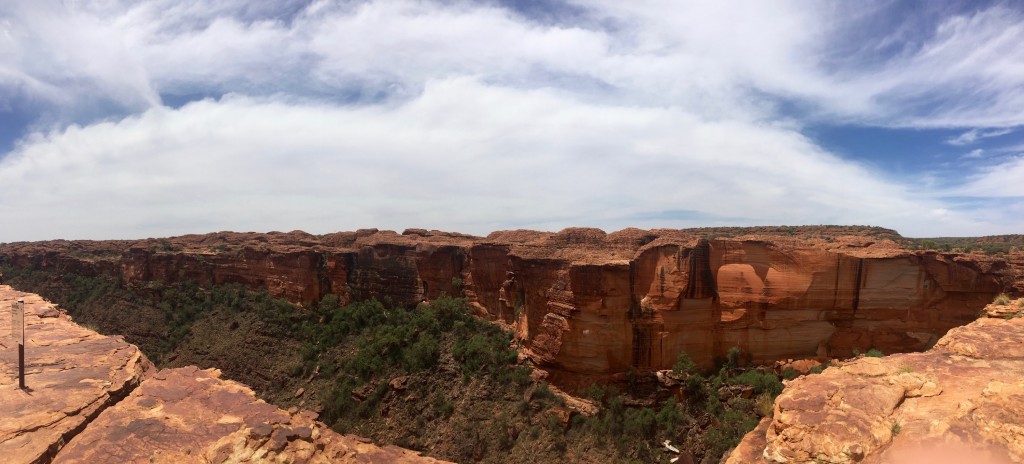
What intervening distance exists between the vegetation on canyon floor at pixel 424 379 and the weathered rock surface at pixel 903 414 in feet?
27.9

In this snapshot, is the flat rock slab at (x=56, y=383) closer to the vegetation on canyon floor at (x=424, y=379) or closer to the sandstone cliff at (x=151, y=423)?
the sandstone cliff at (x=151, y=423)

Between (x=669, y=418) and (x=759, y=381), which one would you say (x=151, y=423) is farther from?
(x=759, y=381)

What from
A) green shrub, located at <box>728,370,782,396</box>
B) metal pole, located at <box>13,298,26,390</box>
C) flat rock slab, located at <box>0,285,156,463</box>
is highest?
metal pole, located at <box>13,298,26,390</box>

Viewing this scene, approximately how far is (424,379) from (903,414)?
26799 mm

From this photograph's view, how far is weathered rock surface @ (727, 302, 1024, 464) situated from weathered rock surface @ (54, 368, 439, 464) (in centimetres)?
491

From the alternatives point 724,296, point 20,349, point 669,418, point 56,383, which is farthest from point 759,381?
point 20,349

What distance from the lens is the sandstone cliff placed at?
6.14 m

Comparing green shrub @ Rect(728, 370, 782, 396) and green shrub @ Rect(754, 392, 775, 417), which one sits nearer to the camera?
green shrub @ Rect(754, 392, 775, 417)

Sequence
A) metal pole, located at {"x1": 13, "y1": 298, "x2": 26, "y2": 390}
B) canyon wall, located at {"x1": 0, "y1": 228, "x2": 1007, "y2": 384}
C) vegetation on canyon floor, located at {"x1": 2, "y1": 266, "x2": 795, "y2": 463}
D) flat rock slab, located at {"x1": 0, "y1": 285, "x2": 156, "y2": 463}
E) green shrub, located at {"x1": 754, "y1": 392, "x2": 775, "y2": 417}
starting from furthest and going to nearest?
1. canyon wall, located at {"x1": 0, "y1": 228, "x2": 1007, "y2": 384}
2. vegetation on canyon floor, located at {"x1": 2, "y1": 266, "x2": 795, "y2": 463}
3. green shrub, located at {"x1": 754, "y1": 392, "x2": 775, "y2": 417}
4. metal pole, located at {"x1": 13, "y1": 298, "x2": 26, "y2": 390}
5. flat rock slab, located at {"x1": 0, "y1": 285, "x2": 156, "y2": 463}

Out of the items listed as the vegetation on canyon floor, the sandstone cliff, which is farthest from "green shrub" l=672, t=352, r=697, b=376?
the sandstone cliff

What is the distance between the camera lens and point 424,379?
98.6ft

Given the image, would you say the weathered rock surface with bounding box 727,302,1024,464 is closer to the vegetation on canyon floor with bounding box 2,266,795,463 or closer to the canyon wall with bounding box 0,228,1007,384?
the vegetation on canyon floor with bounding box 2,266,795,463

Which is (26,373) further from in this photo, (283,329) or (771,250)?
(283,329)

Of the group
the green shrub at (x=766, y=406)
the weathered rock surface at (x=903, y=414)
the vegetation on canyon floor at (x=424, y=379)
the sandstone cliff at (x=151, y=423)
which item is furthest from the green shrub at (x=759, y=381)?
the sandstone cliff at (x=151, y=423)
